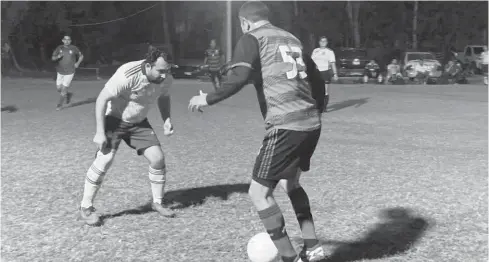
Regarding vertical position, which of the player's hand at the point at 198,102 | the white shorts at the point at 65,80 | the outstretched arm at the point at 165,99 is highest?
the player's hand at the point at 198,102

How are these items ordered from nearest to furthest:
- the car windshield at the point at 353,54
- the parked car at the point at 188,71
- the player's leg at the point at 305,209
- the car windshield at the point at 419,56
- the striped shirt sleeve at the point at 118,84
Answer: the player's leg at the point at 305,209, the striped shirt sleeve at the point at 118,84, the car windshield at the point at 419,56, the parked car at the point at 188,71, the car windshield at the point at 353,54

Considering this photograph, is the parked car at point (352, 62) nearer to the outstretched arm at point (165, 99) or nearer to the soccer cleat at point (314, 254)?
the outstretched arm at point (165, 99)

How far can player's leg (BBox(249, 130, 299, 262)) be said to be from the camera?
4.37 m

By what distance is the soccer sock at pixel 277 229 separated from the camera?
4.46m

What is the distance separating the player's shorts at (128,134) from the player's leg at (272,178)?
1906 millimetres

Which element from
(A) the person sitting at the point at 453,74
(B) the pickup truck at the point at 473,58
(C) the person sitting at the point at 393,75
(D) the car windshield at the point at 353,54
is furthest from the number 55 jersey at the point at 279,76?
(B) the pickup truck at the point at 473,58

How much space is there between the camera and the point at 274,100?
443 centimetres

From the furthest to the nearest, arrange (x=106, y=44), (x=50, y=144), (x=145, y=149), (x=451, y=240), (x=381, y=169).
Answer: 1. (x=106, y=44)
2. (x=50, y=144)
3. (x=381, y=169)
4. (x=145, y=149)
5. (x=451, y=240)

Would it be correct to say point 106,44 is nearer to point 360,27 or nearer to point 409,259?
point 360,27

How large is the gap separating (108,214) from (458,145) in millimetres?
6962

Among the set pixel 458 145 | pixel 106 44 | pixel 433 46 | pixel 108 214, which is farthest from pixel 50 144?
pixel 433 46

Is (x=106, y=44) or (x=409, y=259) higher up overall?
(x=409, y=259)

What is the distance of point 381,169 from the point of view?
874 cm

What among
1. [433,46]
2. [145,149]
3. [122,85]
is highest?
[122,85]
